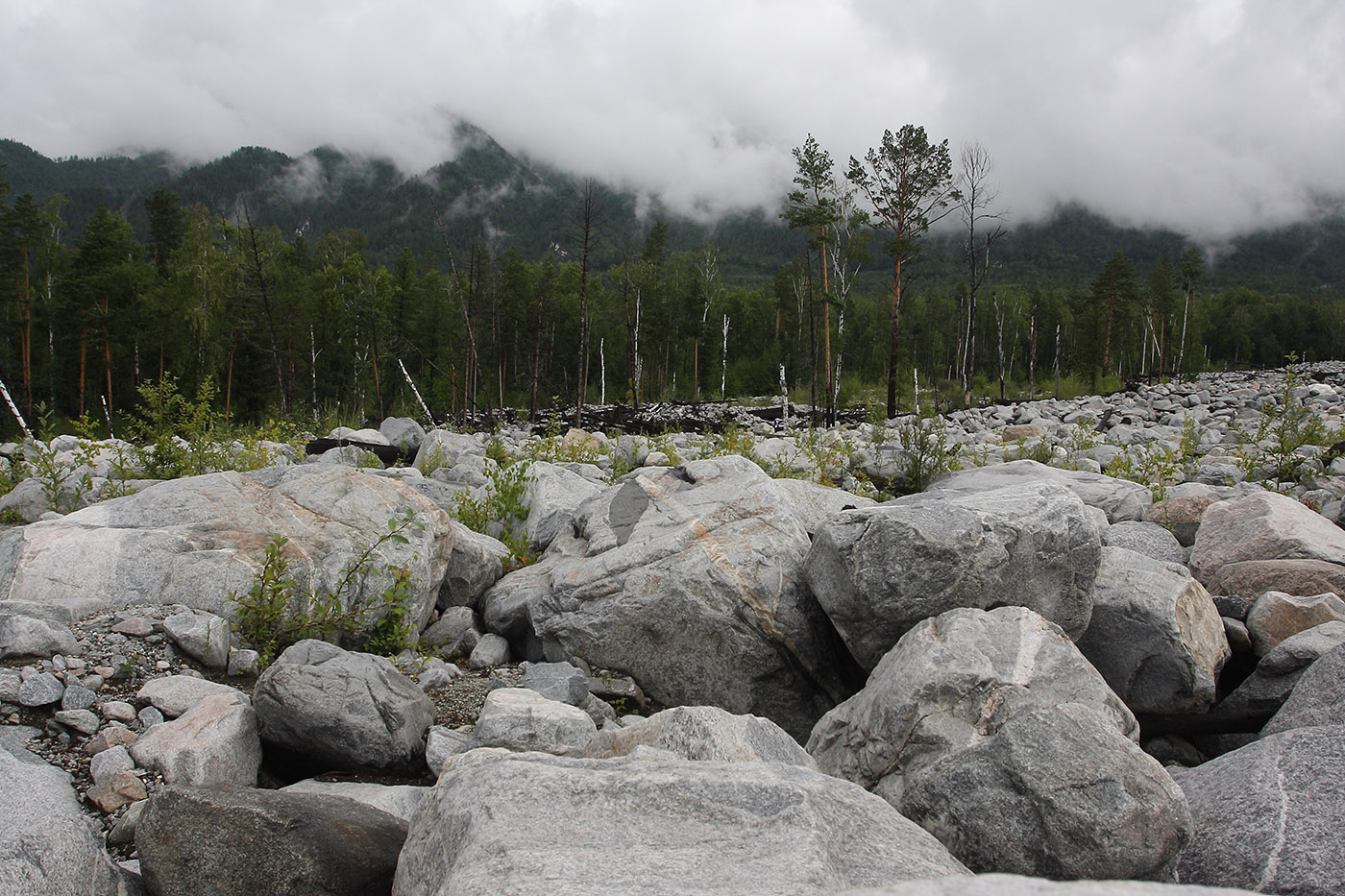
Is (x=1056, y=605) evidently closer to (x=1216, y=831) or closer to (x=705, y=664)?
(x=1216, y=831)

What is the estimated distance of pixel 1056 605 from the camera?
4625 mm

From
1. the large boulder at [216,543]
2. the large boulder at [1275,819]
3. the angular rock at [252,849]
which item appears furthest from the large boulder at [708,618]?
the angular rock at [252,849]

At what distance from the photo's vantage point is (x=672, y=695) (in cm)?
504

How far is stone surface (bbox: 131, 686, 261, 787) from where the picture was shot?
10.7ft

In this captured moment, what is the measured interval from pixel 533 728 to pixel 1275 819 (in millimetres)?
2998

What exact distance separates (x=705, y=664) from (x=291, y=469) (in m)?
4.65

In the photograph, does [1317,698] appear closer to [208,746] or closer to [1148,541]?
[1148,541]

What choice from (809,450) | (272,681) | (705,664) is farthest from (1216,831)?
(809,450)

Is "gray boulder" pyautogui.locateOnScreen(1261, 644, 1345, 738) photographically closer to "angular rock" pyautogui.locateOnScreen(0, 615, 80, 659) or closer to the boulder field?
the boulder field

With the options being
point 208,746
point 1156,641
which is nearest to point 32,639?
point 208,746

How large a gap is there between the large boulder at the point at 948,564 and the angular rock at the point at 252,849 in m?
2.86

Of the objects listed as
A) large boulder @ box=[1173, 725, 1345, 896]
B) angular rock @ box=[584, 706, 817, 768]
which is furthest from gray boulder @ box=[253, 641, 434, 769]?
large boulder @ box=[1173, 725, 1345, 896]

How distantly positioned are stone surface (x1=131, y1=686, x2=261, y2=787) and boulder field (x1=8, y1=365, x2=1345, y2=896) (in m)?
0.02

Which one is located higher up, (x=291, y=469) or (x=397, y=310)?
(x=397, y=310)
